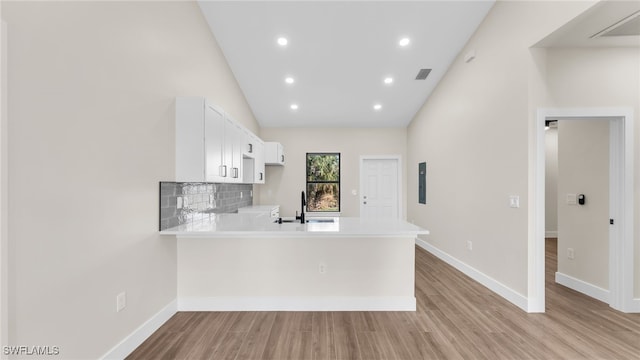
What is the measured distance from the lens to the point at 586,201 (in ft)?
10.3

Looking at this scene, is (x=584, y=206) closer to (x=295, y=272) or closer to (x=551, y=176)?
(x=295, y=272)

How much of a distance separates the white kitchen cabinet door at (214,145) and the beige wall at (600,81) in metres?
3.44

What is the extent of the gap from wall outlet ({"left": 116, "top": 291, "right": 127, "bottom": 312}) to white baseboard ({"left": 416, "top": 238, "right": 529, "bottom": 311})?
Answer: 11.9 ft

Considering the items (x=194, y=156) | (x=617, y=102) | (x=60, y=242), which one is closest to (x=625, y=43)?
(x=617, y=102)

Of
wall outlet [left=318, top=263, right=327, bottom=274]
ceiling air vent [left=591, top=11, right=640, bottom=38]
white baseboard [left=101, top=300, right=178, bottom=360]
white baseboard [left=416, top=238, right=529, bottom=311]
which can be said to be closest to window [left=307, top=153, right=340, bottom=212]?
white baseboard [left=416, top=238, right=529, bottom=311]

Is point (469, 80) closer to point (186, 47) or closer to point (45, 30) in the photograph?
point (186, 47)

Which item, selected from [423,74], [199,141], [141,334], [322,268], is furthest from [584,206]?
[141,334]

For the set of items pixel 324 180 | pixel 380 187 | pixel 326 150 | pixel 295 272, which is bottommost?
pixel 295 272

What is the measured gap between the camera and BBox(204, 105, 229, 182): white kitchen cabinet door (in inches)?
103

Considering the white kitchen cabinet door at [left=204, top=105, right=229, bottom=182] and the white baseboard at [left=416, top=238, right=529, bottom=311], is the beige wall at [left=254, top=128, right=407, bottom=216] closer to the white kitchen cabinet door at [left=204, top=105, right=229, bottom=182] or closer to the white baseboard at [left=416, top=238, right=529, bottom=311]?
the white baseboard at [left=416, top=238, right=529, bottom=311]

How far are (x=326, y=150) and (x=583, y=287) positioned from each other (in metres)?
4.87

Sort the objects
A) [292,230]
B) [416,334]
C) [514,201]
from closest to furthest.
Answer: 1. [416,334]
2. [292,230]
3. [514,201]

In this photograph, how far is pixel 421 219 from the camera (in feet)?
18.4

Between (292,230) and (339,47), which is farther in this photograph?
(339,47)
